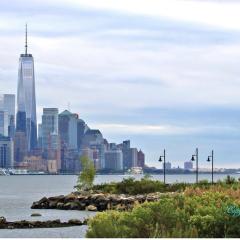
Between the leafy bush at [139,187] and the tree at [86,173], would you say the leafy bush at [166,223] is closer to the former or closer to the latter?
the leafy bush at [139,187]

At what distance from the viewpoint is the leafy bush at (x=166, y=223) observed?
18.8 metres

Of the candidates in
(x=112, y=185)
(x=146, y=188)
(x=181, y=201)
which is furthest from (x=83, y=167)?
(x=181, y=201)

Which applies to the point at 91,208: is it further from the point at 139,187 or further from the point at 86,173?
the point at 86,173

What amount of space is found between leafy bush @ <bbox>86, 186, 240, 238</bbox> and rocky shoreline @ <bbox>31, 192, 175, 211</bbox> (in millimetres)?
44011

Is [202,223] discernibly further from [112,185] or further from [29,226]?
[112,185]

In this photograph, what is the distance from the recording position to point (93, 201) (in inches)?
2911

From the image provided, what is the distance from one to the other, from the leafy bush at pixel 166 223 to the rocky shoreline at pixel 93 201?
4401 cm

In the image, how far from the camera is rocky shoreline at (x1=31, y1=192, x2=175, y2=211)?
225ft

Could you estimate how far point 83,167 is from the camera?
8856 cm

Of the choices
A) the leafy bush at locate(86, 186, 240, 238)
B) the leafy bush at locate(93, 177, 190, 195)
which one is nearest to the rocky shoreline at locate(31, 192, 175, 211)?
the leafy bush at locate(93, 177, 190, 195)

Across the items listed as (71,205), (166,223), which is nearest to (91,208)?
(71,205)

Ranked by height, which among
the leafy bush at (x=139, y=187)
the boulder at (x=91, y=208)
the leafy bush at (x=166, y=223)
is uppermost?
the leafy bush at (x=166, y=223)

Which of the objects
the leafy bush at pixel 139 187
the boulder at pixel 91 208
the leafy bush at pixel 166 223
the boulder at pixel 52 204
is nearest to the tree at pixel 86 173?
the leafy bush at pixel 139 187

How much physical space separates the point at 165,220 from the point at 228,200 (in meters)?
3.63
